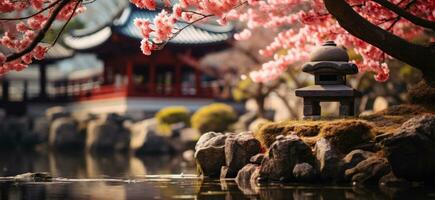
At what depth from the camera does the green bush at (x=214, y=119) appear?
4391 cm

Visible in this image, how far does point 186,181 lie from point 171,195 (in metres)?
4.38

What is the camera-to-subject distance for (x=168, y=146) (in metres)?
44.9

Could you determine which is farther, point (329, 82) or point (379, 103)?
point (379, 103)

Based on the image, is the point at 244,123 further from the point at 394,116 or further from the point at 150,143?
the point at 394,116

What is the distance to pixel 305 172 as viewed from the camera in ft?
53.4

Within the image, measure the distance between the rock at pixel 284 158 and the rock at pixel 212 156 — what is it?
2.11 meters

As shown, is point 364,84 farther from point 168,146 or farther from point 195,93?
point 195,93

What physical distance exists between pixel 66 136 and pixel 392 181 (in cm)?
3997

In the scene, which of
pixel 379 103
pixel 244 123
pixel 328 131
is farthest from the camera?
pixel 379 103

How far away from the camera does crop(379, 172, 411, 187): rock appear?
1505 cm

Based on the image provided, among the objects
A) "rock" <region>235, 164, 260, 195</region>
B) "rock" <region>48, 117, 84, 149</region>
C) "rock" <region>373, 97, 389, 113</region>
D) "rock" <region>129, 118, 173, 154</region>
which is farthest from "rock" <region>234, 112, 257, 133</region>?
"rock" <region>235, 164, 260, 195</region>

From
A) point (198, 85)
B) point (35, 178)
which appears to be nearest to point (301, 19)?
point (35, 178)

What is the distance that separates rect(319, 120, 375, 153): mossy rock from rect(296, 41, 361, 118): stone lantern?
1.96 meters

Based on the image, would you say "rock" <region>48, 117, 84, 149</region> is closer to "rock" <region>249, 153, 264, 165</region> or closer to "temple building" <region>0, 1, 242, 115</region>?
"temple building" <region>0, 1, 242, 115</region>
